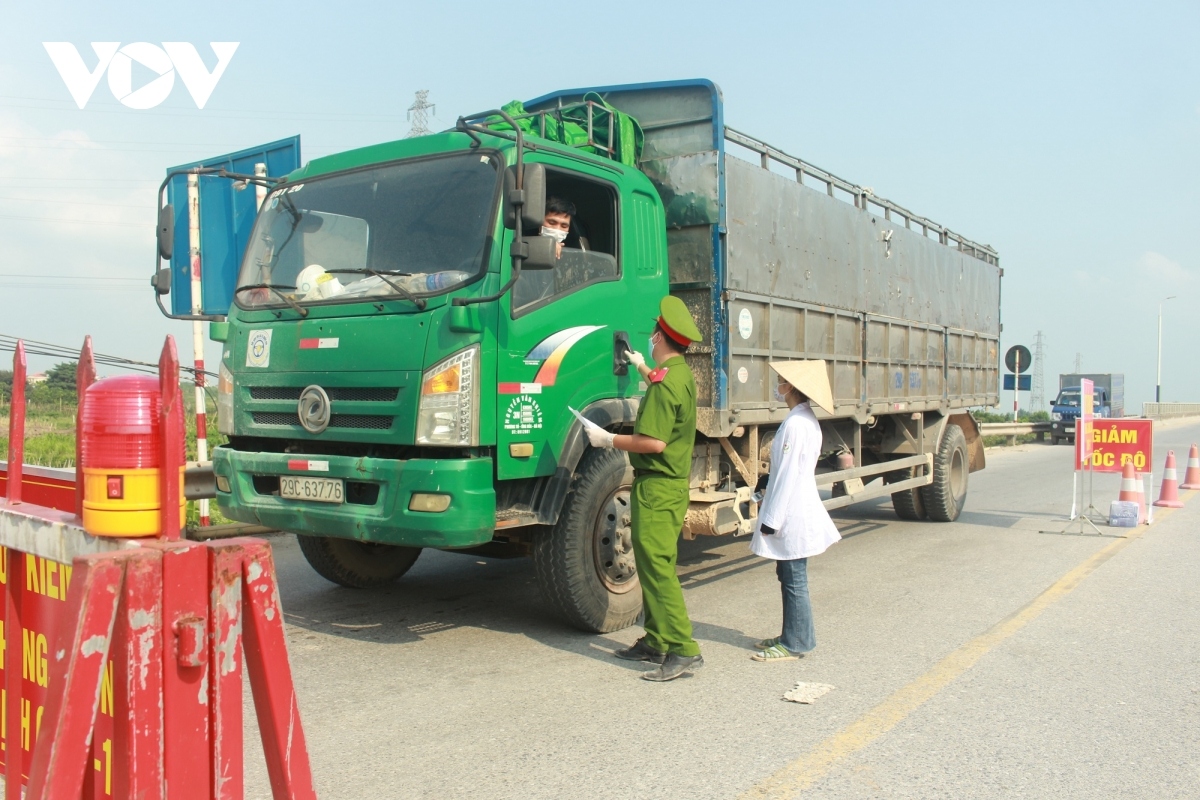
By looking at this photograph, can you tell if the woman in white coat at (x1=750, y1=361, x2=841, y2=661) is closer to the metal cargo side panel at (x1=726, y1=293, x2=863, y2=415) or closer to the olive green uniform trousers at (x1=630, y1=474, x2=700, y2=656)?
the olive green uniform trousers at (x1=630, y1=474, x2=700, y2=656)

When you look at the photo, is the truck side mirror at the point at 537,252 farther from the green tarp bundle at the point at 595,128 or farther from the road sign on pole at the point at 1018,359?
the road sign on pole at the point at 1018,359

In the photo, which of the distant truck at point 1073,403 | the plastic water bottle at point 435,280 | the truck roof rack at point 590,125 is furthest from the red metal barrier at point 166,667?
the distant truck at point 1073,403

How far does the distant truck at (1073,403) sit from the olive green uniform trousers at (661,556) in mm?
23453

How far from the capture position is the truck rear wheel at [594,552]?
5.27 m

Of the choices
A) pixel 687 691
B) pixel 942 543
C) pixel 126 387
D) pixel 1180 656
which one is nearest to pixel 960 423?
pixel 942 543

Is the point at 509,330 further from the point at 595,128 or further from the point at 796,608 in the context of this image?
the point at 595,128

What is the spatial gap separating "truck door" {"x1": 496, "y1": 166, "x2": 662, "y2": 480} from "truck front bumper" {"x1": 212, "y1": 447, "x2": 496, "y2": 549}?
236 millimetres

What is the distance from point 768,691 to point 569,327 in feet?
7.05

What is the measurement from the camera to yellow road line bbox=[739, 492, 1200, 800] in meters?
3.54

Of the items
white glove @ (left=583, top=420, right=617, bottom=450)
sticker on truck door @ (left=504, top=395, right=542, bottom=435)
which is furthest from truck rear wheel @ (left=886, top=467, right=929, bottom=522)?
sticker on truck door @ (left=504, top=395, right=542, bottom=435)

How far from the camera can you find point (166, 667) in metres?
2.04

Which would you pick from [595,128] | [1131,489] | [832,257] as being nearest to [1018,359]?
[1131,489]

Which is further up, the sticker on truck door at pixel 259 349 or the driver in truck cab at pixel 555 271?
the driver in truck cab at pixel 555 271

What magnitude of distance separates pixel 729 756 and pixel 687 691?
2.82 ft
